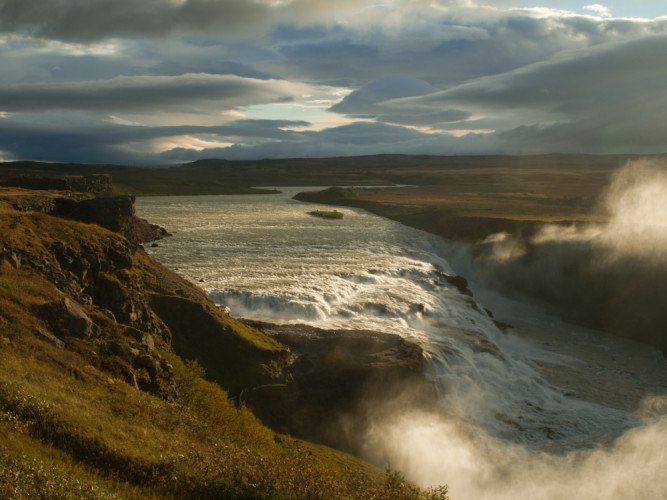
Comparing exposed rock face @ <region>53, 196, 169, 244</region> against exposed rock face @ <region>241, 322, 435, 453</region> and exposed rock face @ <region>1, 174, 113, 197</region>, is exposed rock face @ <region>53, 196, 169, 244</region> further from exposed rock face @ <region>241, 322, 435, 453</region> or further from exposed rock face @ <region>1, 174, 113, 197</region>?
exposed rock face @ <region>1, 174, 113, 197</region>

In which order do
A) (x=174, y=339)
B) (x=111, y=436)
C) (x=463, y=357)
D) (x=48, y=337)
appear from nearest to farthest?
1. (x=111, y=436)
2. (x=48, y=337)
3. (x=174, y=339)
4. (x=463, y=357)

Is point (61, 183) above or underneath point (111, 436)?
above

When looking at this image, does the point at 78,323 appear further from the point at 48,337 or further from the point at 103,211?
the point at 103,211

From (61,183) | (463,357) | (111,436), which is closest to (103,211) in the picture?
(111,436)

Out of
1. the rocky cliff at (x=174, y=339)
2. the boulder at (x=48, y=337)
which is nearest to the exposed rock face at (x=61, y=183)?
the rocky cliff at (x=174, y=339)

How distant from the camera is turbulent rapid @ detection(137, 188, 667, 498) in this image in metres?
20.2

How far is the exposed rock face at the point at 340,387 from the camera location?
65.4 ft

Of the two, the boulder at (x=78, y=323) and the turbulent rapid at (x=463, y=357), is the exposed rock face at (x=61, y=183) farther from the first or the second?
the boulder at (x=78, y=323)

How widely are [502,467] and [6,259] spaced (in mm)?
19682

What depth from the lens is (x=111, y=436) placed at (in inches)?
392

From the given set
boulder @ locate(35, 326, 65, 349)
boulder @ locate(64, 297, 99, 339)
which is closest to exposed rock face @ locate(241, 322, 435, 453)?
boulder @ locate(64, 297, 99, 339)

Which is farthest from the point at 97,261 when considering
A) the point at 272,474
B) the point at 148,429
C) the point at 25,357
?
the point at 272,474

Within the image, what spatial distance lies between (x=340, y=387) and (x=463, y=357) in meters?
8.69

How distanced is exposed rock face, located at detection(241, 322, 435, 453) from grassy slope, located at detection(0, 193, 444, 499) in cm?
230
